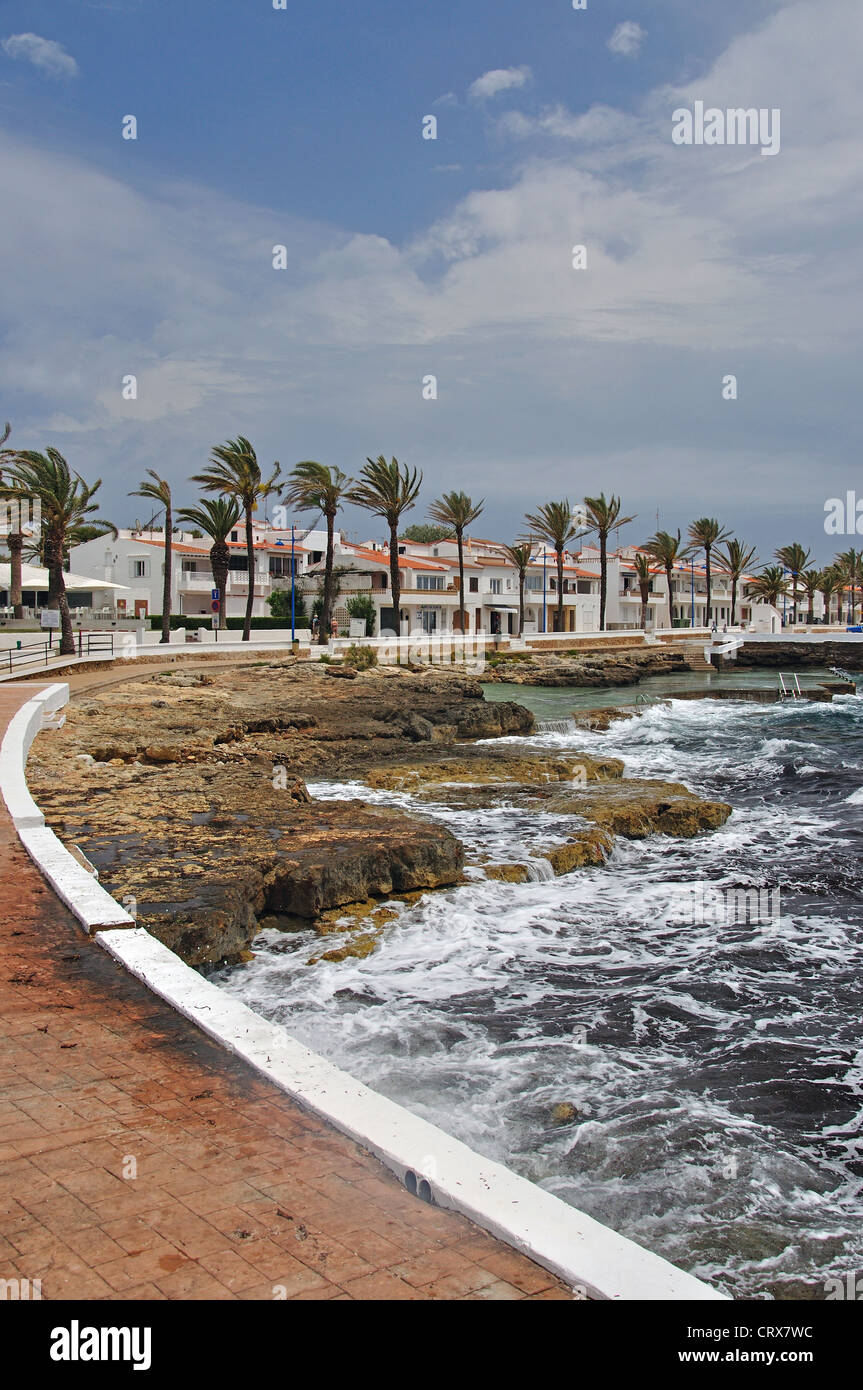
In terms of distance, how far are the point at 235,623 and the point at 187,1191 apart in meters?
60.0

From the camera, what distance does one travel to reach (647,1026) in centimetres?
794

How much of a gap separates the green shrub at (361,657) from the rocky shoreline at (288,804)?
13984 mm

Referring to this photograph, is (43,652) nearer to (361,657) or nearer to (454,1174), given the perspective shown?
(361,657)

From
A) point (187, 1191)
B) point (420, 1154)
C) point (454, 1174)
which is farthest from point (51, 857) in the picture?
point (454, 1174)

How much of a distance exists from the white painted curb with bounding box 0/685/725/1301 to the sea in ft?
4.71

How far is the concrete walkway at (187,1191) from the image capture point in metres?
3.31

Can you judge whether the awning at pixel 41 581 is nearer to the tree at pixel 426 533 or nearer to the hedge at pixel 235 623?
the hedge at pixel 235 623

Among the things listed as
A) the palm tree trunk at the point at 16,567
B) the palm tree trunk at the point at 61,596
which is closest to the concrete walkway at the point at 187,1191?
the palm tree trunk at the point at 61,596

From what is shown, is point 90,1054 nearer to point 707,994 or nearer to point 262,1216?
point 262,1216

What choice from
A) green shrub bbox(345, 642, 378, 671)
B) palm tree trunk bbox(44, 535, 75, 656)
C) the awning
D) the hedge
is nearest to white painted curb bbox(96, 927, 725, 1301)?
palm tree trunk bbox(44, 535, 75, 656)

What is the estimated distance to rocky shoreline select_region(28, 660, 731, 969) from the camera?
9594mm
